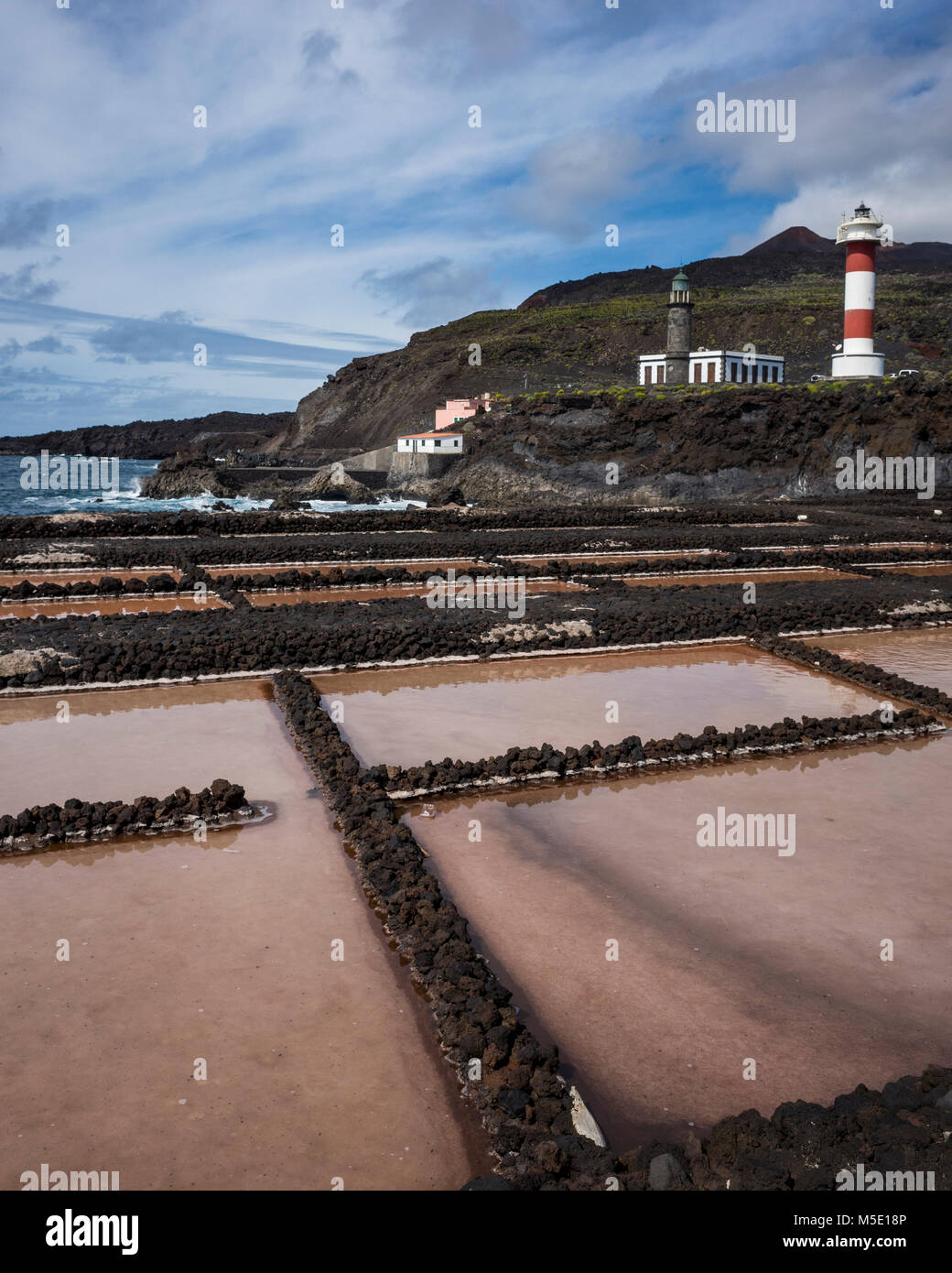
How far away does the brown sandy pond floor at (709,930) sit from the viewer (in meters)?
4.20

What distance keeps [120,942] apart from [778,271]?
147882 mm

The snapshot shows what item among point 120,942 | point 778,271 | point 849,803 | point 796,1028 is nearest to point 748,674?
point 849,803

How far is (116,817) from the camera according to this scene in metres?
6.52

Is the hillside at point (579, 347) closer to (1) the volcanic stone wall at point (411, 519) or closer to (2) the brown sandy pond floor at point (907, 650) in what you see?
(1) the volcanic stone wall at point (411, 519)

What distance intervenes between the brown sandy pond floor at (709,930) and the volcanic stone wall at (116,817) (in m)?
1.28

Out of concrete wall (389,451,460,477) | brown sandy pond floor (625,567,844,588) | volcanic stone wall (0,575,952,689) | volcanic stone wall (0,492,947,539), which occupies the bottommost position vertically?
volcanic stone wall (0,575,952,689)

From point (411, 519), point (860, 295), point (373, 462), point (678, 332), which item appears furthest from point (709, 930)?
point (373, 462)

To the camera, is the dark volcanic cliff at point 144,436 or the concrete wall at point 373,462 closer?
the concrete wall at point 373,462

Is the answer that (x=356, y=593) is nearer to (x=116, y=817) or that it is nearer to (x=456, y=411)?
(x=116, y=817)

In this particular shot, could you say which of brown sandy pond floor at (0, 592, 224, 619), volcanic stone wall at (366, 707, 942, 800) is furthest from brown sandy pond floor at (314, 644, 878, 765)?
brown sandy pond floor at (0, 592, 224, 619)

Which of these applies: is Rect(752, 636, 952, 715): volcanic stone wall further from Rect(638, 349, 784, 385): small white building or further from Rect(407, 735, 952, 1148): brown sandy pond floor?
Rect(638, 349, 784, 385): small white building

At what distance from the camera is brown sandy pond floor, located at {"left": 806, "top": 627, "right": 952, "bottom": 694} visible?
11508 mm

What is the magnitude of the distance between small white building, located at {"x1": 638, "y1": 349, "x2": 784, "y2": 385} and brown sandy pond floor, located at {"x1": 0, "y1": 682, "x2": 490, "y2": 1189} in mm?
48968

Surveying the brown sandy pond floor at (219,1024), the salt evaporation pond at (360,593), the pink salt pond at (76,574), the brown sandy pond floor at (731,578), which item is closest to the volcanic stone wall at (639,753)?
the brown sandy pond floor at (219,1024)
